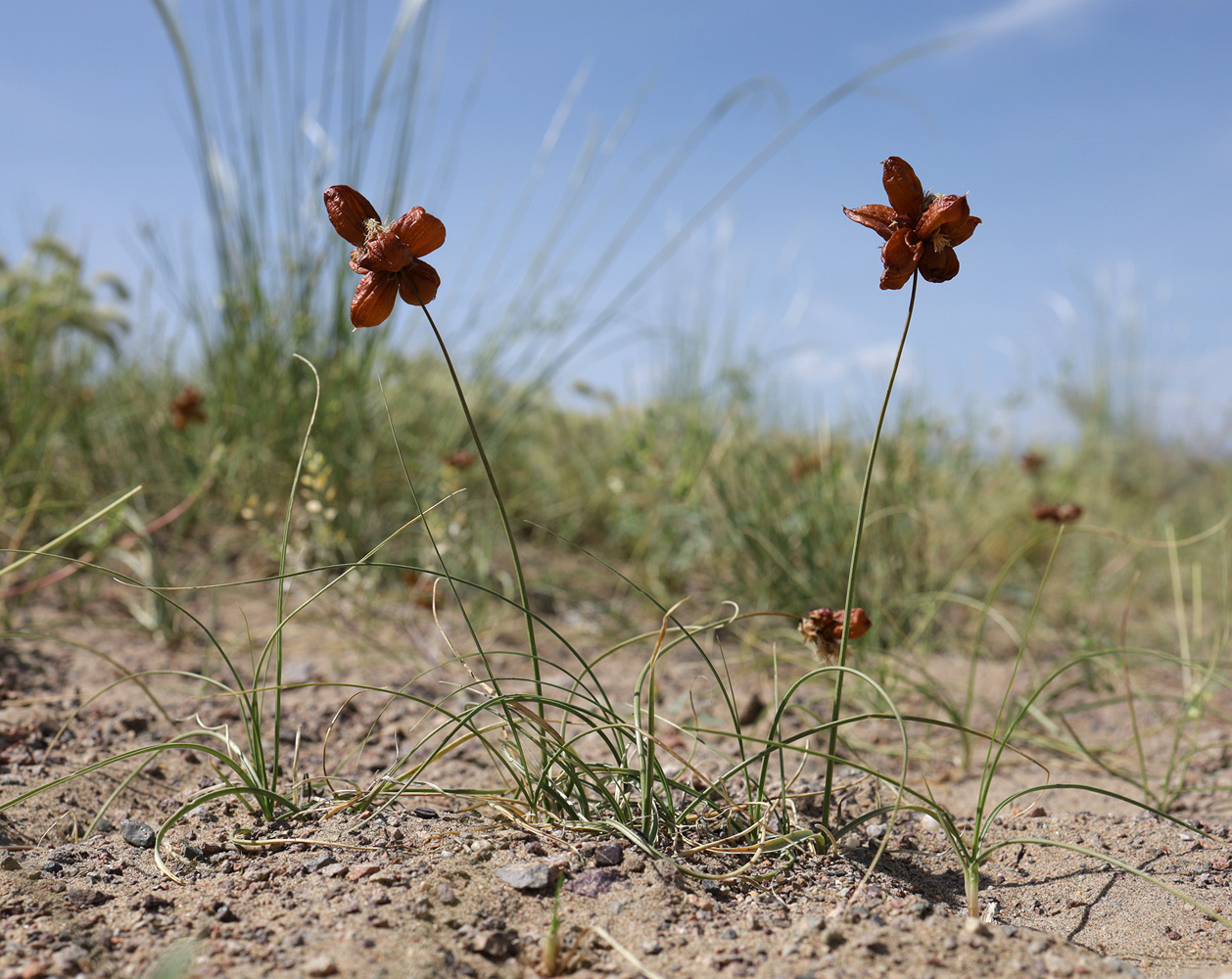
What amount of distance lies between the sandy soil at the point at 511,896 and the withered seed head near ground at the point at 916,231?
64 centimetres

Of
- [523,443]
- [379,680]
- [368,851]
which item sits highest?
[523,443]

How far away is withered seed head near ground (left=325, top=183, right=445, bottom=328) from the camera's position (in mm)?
979

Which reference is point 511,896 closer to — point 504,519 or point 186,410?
point 504,519

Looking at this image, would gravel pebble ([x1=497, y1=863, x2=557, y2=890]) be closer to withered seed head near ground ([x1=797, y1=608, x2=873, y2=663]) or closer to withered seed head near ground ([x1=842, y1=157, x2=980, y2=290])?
withered seed head near ground ([x1=797, y1=608, x2=873, y2=663])

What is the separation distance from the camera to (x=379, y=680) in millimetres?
2012

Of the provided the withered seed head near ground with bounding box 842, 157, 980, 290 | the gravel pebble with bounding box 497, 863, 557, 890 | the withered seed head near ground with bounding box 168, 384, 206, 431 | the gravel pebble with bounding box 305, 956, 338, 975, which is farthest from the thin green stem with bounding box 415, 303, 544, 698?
the withered seed head near ground with bounding box 168, 384, 206, 431

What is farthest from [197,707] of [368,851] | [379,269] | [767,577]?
[767,577]

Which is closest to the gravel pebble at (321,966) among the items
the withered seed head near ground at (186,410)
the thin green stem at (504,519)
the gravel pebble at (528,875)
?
the gravel pebble at (528,875)

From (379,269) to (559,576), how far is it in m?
1.92

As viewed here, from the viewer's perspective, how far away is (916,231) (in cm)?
98

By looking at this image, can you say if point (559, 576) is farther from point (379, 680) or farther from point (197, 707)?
point (197, 707)

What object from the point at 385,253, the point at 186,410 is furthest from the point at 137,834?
the point at 186,410

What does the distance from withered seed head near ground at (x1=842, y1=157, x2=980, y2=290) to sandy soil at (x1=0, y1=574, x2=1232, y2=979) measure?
25.1 inches

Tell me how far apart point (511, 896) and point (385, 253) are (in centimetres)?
73
